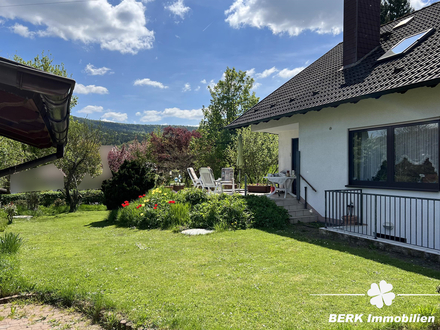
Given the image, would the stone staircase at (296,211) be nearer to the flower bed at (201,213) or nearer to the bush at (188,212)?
the flower bed at (201,213)

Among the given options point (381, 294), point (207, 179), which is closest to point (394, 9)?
point (207, 179)

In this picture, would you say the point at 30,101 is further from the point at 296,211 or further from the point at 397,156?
the point at 296,211

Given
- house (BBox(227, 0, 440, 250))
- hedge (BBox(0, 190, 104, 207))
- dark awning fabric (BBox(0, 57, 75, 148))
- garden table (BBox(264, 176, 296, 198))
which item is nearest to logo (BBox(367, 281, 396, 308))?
house (BBox(227, 0, 440, 250))

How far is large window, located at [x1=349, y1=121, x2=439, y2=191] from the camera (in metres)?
6.77

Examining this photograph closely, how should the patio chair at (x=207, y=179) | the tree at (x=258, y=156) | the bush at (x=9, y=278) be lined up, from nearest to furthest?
1. the bush at (x=9, y=278)
2. the patio chair at (x=207, y=179)
3. the tree at (x=258, y=156)

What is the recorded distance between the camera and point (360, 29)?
32.3 ft

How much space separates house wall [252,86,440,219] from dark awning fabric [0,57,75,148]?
7.33 metres

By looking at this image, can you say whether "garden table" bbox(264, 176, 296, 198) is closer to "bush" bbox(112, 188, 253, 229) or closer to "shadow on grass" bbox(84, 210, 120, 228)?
"bush" bbox(112, 188, 253, 229)

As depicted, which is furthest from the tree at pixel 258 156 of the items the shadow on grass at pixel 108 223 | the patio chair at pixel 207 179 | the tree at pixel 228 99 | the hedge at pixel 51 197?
the tree at pixel 228 99

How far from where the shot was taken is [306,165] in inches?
400

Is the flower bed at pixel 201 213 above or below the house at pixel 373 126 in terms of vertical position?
below

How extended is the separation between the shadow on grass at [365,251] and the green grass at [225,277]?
0.04 metres

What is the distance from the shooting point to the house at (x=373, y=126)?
6.75 metres

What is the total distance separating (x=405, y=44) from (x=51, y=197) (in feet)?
62.3
